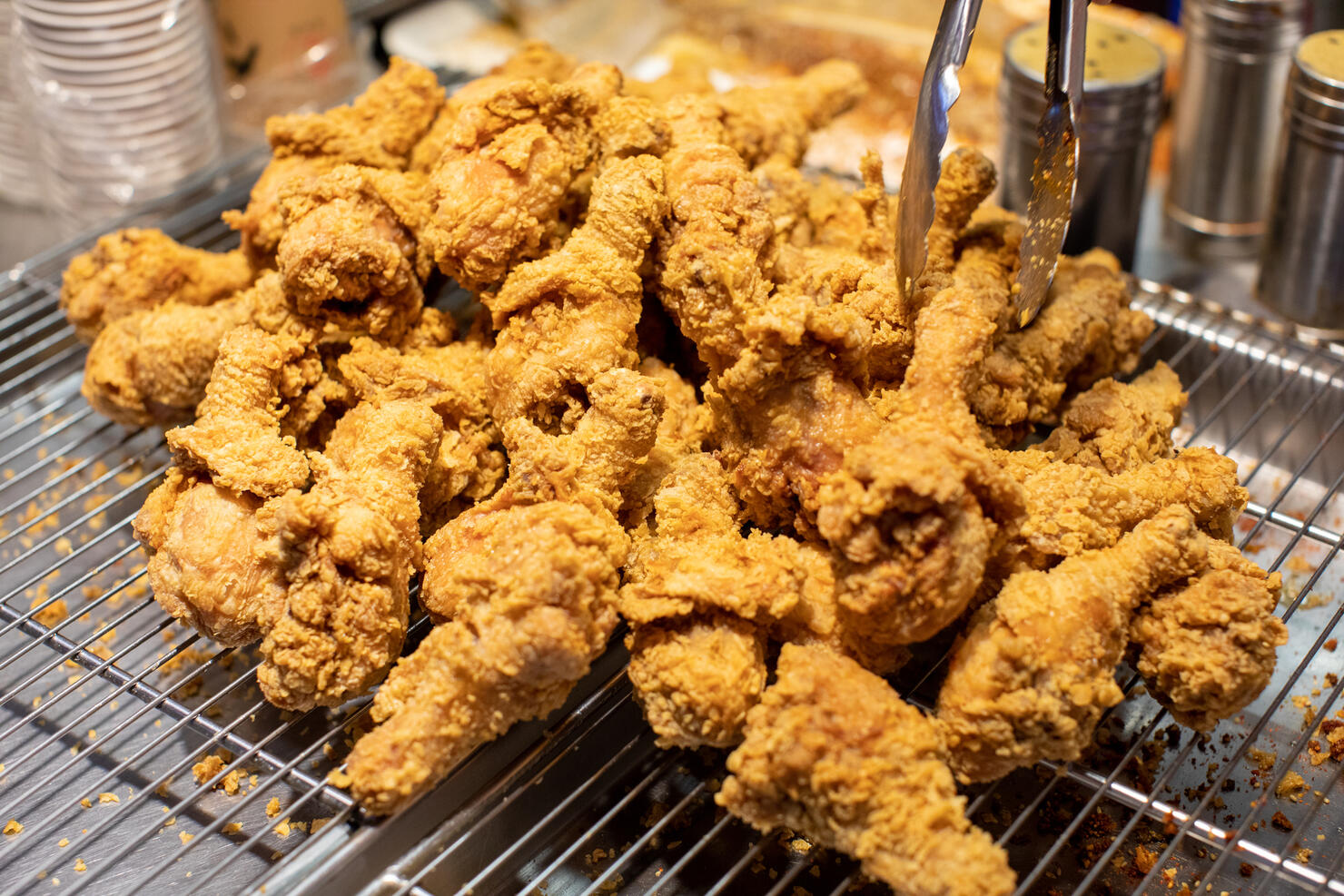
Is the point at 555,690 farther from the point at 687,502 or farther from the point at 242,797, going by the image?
the point at 242,797

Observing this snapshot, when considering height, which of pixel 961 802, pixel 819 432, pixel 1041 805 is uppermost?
pixel 819 432

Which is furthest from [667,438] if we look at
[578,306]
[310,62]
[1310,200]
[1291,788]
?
[310,62]

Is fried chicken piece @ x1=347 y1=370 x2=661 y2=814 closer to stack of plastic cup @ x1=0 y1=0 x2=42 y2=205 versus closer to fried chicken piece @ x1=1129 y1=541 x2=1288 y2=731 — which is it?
fried chicken piece @ x1=1129 y1=541 x2=1288 y2=731

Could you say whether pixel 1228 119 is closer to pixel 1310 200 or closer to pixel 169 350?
pixel 1310 200

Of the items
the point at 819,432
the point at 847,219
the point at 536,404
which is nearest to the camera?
the point at 819,432

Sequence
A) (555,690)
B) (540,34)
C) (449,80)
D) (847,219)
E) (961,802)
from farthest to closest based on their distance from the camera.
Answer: (540,34) → (449,80) → (847,219) → (555,690) → (961,802)

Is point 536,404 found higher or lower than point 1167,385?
higher

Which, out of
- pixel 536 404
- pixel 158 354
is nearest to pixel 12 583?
pixel 158 354
